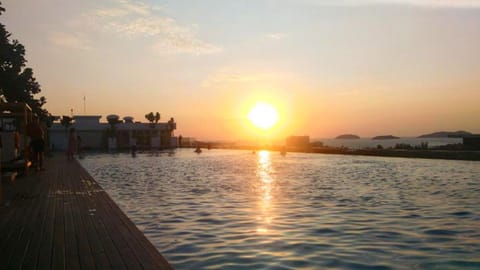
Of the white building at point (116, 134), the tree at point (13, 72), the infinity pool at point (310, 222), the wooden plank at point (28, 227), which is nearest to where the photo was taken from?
the wooden plank at point (28, 227)

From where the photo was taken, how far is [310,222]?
8.99 m

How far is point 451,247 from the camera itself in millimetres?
7074

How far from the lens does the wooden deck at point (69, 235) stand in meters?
5.20

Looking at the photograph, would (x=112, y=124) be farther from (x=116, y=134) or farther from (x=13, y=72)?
(x=13, y=72)

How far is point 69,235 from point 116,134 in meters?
56.0

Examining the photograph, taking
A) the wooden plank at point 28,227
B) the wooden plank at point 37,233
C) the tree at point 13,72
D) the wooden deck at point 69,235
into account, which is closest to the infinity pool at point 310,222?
the wooden deck at point 69,235

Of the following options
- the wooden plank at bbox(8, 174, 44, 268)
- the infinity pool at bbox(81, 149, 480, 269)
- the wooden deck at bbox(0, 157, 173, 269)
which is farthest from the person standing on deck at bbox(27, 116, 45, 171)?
the wooden deck at bbox(0, 157, 173, 269)

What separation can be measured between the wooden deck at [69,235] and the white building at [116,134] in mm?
48393

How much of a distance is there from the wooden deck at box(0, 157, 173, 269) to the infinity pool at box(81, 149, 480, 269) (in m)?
0.66

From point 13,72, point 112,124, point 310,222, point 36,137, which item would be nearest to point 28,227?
point 310,222

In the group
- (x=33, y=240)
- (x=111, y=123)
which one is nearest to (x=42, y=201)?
(x=33, y=240)

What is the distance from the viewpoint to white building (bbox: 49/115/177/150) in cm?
5759

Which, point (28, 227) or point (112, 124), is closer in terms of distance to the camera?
point (28, 227)

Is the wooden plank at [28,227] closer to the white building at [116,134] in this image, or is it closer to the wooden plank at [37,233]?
the wooden plank at [37,233]
